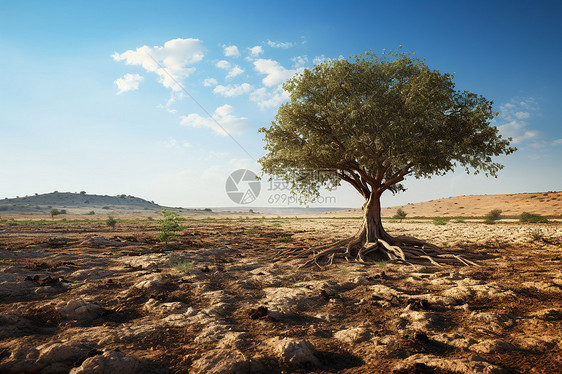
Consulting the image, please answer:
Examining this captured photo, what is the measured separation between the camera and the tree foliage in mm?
11562

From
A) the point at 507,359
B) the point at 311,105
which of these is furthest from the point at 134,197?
the point at 507,359

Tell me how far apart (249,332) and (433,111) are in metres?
10.9

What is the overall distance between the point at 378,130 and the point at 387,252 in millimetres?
5904

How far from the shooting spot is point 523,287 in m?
7.46

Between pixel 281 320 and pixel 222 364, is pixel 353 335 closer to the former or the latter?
pixel 281 320

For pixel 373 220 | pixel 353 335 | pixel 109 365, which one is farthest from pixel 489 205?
pixel 109 365

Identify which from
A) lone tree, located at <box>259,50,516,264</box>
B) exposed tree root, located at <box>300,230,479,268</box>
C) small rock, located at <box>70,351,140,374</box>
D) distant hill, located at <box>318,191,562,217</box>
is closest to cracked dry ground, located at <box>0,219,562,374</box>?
small rock, located at <box>70,351,140,374</box>

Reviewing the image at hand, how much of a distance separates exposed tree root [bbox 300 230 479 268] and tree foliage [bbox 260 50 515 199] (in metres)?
2.85

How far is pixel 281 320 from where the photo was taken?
226 inches

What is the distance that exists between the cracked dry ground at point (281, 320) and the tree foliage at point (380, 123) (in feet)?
16.4

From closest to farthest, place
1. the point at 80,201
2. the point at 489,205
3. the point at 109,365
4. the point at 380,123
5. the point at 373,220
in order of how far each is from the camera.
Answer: the point at 109,365
the point at 380,123
the point at 373,220
the point at 489,205
the point at 80,201

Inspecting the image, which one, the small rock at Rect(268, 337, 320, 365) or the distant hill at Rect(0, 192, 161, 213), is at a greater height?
the distant hill at Rect(0, 192, 161, 213)

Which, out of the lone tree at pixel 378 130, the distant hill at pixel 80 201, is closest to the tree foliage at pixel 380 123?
the lone tree at pixel 378 130

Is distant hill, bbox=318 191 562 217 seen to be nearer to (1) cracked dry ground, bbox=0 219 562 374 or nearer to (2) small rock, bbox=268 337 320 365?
(1) cracked dry ground, bbox=0 219 562 374
